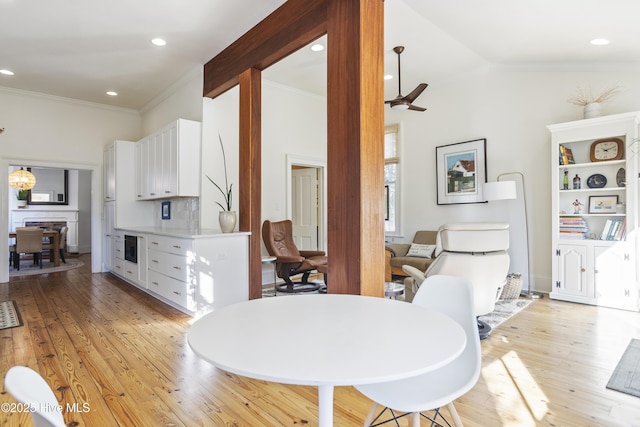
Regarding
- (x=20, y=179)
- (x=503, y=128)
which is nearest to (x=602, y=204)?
(x=503, y=128)

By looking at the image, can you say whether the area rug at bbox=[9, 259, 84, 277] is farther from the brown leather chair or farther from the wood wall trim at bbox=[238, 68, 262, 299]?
the wood wall trim at bbox=[238, 68, 262, 299]

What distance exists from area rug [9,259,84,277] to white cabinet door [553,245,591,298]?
8216 millimetres

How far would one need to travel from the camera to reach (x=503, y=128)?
16.8 ft

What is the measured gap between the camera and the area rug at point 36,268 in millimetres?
6442

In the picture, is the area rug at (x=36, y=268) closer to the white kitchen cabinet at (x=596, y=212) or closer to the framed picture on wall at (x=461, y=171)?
the framed picture on wall at (x=461, y=171)

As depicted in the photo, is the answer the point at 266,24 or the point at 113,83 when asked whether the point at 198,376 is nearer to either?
the point at 266,24

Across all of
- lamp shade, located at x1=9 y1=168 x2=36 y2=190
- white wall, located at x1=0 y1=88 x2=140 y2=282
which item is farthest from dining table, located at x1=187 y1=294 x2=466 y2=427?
lamp shade, located at x1=9 y1=168 x2=36 y2=190

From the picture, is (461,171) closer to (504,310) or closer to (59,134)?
(504,310)

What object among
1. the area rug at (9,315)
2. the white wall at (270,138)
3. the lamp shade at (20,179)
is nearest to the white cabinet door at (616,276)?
the white wall at (270,138)

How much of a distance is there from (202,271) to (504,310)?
3.29 m

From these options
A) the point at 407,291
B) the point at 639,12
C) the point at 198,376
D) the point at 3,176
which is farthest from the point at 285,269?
the point at 3,176

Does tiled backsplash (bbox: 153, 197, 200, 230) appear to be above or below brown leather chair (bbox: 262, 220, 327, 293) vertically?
above

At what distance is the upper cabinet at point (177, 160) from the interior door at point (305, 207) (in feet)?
6.90

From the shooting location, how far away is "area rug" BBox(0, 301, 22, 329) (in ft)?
11.5
